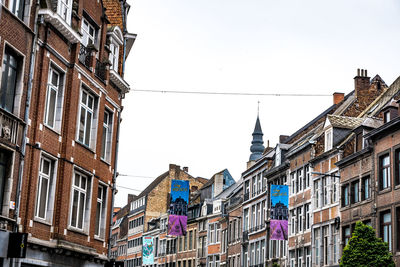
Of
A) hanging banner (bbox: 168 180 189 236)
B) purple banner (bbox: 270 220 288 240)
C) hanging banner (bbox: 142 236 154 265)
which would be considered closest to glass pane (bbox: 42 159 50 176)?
hanging banner (bbox: 168 180 189 236)

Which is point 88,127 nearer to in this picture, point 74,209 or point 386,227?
point 74,209

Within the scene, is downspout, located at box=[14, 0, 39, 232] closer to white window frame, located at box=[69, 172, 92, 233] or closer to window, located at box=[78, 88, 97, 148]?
white window frame, located at box=[69, 172, 92, 233]

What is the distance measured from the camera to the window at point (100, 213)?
28750 millimetres

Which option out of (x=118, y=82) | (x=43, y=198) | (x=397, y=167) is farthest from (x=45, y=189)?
(x=397, y=167)

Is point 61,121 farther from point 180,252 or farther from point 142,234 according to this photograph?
point 142,234

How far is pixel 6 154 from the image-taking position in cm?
2070

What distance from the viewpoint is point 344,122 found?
43781 millimetres

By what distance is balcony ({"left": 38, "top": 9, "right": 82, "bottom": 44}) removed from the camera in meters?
22.7

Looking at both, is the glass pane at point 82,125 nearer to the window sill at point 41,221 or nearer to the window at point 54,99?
the window at point 54,99

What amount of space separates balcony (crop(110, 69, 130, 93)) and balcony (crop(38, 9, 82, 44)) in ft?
14.5

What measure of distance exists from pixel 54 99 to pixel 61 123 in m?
0.80

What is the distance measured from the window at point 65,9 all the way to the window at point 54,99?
1.79 m

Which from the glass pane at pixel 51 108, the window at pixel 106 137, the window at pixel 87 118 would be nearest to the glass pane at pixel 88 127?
the window at pixel 87 118

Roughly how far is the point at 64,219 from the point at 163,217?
6448 centimetres
